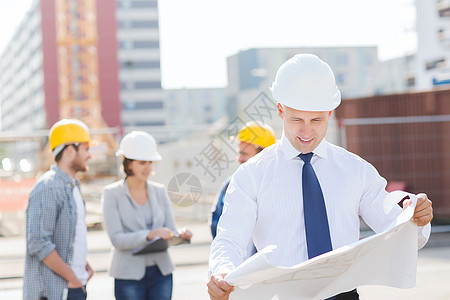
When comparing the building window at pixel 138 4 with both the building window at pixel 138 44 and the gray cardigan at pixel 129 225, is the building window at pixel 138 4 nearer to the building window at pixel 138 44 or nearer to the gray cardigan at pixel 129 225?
the building window at pixel 138 44

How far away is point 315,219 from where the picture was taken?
2.30 metres

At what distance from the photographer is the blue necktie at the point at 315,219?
2.29 m

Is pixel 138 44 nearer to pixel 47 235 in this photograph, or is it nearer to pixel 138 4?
pixel 138 4

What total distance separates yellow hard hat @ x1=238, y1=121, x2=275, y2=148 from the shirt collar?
2.29m

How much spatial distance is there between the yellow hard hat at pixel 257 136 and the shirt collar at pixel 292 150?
229 cm

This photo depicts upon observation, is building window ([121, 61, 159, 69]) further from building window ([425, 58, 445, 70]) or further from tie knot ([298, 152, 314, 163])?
tie knot ([298, 152, 314, 163])

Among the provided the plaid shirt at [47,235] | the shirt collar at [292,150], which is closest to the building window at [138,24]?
the plaid shirt at [47,235]

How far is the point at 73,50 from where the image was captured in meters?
83.9

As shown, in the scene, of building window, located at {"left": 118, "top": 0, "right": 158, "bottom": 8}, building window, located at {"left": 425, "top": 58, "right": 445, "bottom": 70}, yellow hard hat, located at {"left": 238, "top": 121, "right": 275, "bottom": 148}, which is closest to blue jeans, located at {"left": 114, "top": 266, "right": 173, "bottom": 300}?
yellow hard hat, located at {"left": 238, "top": 121, "right": 275, "bottom": 148}

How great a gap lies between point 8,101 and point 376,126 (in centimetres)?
13366

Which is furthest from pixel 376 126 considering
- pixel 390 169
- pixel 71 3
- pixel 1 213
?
pixel 71 3

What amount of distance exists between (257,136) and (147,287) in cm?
138

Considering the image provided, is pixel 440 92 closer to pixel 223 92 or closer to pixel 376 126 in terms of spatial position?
pixel 376 126

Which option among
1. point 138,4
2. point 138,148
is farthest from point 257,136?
point 138,4
